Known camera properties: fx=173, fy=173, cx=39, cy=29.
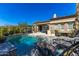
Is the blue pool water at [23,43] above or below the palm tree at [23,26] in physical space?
below

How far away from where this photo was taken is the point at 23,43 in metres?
1.77

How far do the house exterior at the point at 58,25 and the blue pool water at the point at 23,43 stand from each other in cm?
→ 12

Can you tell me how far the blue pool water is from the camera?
5.78 feet

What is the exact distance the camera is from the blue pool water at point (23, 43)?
176 cm

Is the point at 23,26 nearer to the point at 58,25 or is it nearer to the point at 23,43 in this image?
the point at 23,43

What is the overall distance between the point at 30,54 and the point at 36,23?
32cm

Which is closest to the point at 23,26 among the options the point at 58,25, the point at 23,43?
the point at 23,43

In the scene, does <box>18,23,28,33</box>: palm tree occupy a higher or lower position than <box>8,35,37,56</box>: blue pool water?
higher

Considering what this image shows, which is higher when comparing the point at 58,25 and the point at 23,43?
the point at 58,25

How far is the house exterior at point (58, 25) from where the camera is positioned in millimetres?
1786

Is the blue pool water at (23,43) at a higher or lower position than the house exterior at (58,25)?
lower

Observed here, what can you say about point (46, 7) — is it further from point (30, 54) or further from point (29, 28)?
point (30, 54)

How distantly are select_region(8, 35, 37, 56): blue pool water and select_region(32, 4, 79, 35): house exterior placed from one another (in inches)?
4.8

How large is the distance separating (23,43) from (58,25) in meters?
0.41
